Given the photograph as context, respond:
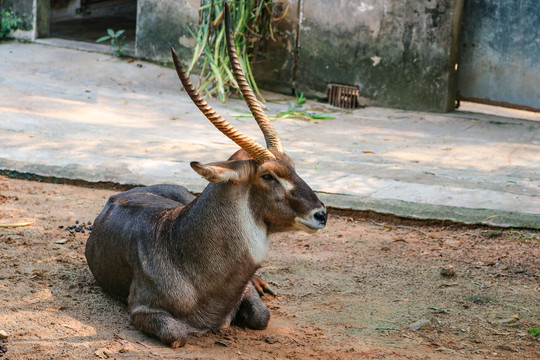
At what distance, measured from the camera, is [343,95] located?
10.6 meters

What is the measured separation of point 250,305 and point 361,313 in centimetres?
73

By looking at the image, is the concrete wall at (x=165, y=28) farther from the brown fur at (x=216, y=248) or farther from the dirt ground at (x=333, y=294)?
the brown fur at (x=216, y=248)

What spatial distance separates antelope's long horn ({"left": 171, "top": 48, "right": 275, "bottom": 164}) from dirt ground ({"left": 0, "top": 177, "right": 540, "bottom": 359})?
1037mm

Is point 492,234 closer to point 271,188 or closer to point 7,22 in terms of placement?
point 271,188

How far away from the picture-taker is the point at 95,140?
784 cm

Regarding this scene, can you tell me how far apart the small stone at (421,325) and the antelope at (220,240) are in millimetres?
859

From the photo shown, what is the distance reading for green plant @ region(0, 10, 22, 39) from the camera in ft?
39.6

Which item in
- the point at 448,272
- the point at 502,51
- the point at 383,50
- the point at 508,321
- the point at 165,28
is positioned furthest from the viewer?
the point at 165,28

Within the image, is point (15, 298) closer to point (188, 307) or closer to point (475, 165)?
point (188, 307)

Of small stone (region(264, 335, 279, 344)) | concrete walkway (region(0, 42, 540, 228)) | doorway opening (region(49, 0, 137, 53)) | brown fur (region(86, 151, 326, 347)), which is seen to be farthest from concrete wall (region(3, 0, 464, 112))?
small stone (region(264, 335, 279, 344))

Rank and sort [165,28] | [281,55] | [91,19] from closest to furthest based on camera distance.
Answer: [281,55] → [165,28] → [91,19]

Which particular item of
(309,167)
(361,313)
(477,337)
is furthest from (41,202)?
(477,337)

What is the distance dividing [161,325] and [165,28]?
8.09 metres

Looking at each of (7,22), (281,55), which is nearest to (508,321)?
(281,55)
